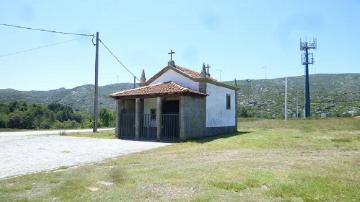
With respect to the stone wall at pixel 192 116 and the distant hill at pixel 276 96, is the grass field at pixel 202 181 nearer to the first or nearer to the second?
the stone wall at pixel 192 116

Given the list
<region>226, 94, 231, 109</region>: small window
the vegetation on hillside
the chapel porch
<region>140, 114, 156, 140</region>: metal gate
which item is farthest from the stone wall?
the vegetation on hillside

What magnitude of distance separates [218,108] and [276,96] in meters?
65.1

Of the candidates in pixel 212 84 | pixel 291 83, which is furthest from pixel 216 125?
pixel 291 83

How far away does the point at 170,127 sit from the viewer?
23.6 m

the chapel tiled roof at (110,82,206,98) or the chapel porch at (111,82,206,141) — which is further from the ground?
the chapel tiled roof at (110,82,206,98)

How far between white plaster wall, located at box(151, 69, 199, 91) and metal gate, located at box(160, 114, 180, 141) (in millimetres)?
2746

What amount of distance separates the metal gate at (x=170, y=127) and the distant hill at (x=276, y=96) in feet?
127

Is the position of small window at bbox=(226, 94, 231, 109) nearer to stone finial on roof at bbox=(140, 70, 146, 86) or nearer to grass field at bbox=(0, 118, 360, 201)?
stone finial on roof at bbox=(140, 70, 146, 86)

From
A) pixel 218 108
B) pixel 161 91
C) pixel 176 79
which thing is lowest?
pixel 218 108

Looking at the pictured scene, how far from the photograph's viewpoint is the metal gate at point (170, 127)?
23.4 m

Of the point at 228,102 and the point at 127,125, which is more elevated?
the point at 228,102

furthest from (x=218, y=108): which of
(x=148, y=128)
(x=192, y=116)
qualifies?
(x=148, y=128)

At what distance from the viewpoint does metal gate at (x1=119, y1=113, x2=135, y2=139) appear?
2577cm

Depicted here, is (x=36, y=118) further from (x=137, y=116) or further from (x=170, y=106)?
(x=170, y=106)
